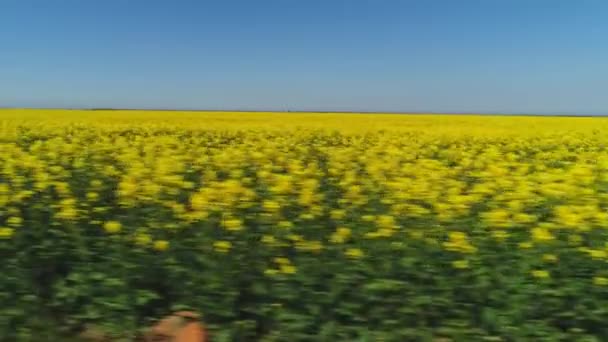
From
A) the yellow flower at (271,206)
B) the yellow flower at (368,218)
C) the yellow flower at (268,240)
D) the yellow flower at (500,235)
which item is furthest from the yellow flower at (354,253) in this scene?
the yellow flower at (500,235)

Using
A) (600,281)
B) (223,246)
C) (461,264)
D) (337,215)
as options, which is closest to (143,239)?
(223,246)

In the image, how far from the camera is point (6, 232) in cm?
275

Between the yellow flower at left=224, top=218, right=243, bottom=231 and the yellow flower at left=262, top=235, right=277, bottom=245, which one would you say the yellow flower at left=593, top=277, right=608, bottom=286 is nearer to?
the yellow flower at left=262, top=235, right=277, bottom=245

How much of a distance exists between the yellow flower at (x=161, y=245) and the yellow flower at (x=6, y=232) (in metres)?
0.75

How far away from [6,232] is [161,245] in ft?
2.70

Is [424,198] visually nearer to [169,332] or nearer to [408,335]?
[408,335]

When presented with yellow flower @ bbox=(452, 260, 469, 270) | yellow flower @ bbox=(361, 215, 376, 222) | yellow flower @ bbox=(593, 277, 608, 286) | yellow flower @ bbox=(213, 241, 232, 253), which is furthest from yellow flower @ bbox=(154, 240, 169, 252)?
yellow flower @ bbox=(593, 277, 608, 286)

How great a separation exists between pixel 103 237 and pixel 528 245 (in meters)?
1.91

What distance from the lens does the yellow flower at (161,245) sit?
2514mm

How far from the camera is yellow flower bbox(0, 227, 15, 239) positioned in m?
2.75

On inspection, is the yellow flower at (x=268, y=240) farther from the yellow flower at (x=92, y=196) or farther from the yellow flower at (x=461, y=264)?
the yellow flower at (x=92, y=196)

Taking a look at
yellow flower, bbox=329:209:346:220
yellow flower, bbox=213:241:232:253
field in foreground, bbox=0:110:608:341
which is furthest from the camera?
yellow flower, bbox=329:209:346:220

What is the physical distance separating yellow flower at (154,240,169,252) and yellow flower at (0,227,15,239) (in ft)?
2.47

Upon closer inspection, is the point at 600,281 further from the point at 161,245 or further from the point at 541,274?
the point at 161,245
